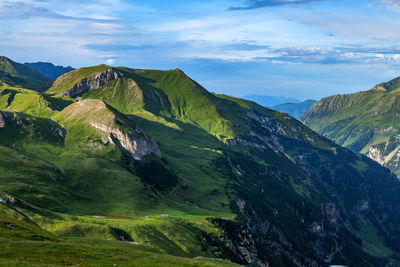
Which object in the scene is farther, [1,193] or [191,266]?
[1,193]

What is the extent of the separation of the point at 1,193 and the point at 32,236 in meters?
90.3

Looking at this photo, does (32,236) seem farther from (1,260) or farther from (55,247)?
(1,260)

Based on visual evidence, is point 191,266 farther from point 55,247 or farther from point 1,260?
point 1,260

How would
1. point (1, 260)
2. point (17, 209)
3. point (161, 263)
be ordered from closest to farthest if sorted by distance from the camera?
point (1, 260) < point (161, 263) < point (17, 209)

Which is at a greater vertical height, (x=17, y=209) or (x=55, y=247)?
(x=55, y=247)

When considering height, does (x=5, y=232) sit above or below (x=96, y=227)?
above

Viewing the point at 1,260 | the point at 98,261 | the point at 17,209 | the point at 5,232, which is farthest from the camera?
the point at 17,209

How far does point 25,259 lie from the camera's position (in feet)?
291

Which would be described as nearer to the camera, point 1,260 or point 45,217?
point 1,260

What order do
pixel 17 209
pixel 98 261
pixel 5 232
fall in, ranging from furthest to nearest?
pixel 17 209 < pixel 5 232 < pixel 98 261

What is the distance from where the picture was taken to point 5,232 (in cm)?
11394

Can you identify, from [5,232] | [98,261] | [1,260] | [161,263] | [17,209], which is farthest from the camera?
[17,209]

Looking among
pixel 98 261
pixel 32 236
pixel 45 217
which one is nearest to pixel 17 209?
pixel 45 217

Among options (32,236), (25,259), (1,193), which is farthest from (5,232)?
(1,193)
